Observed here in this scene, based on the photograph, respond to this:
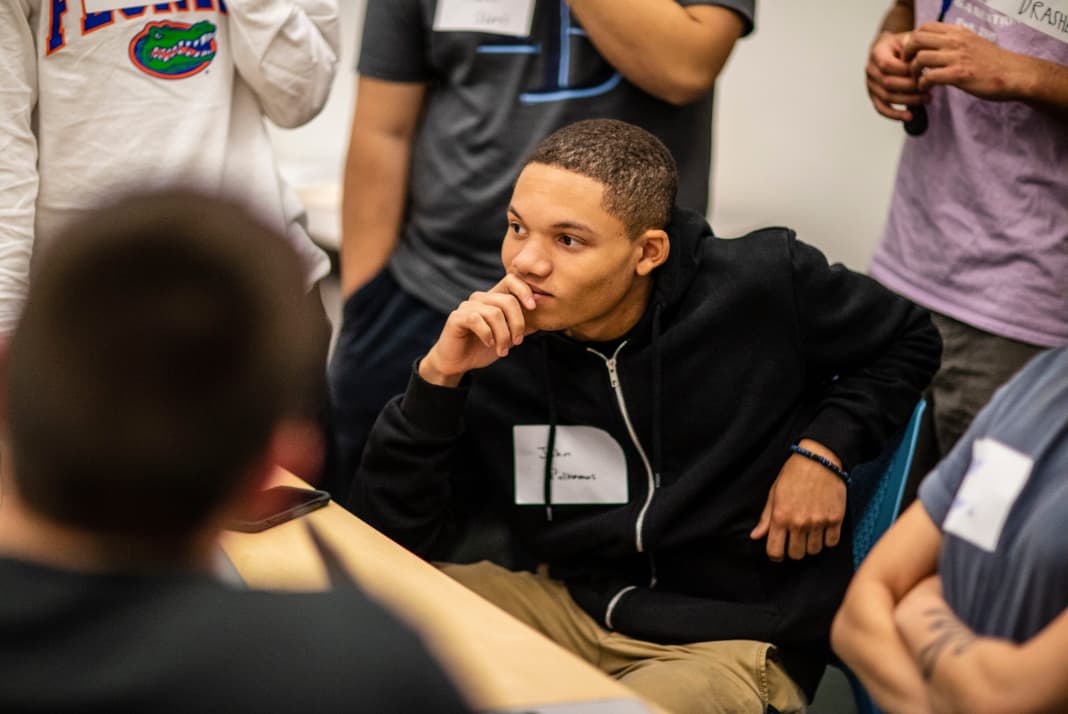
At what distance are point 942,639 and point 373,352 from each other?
1.29 metres

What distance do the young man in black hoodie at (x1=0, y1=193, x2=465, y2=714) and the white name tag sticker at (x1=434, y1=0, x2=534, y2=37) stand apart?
1.33m

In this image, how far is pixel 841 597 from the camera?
1.67m

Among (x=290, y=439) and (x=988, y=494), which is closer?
(x=290, y=439)

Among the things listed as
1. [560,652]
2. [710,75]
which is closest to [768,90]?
[710,75]

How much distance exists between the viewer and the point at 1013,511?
1.18 meters

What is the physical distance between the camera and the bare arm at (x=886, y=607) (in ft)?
4.00

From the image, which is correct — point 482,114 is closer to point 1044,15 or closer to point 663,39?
point 663,39

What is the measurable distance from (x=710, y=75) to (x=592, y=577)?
89cm

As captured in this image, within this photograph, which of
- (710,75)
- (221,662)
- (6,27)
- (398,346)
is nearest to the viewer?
(221,662)

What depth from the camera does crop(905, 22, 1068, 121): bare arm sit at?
1.72 meters

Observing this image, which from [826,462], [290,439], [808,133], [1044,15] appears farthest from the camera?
[808,133]

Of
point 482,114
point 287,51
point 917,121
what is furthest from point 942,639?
point 287,51

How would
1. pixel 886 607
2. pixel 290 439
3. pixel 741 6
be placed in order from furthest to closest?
pixel 741 6 → pixel 886 607 → pixel 290 439

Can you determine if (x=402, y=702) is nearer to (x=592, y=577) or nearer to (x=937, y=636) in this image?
(x=937, y=636)
